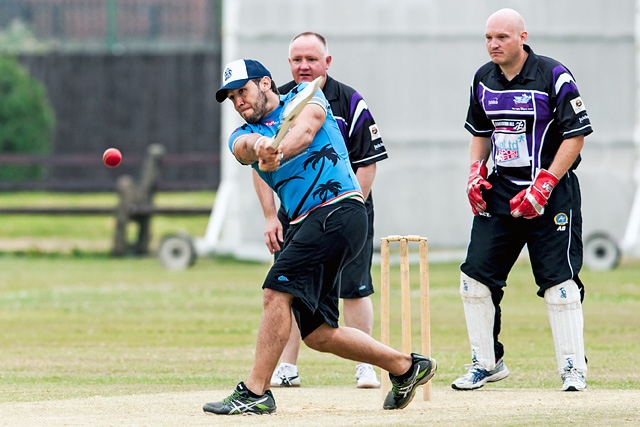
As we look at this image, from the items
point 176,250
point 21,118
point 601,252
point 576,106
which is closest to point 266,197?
point 576,106

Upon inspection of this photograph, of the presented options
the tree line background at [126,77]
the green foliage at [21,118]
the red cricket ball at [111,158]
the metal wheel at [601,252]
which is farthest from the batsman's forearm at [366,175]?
the tree line background at [126,77]

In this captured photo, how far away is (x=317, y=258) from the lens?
660cm

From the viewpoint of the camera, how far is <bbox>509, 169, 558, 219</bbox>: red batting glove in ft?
24.4

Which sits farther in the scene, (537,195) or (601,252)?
(601,252)

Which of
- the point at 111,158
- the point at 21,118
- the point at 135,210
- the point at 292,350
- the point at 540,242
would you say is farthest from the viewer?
the point at 21,118

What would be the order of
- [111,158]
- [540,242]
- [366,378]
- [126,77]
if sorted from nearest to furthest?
[540,242] < [366,378] < [111,158] < [126,77]

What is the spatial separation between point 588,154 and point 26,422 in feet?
42.1

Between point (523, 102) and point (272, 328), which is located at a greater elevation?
point (523, 102)

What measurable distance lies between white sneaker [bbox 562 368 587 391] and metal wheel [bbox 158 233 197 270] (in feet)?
34.4

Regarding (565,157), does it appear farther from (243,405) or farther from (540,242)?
(243,405)

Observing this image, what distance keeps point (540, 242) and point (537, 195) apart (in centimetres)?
36

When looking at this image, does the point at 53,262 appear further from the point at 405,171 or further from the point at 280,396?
the point at 280,396

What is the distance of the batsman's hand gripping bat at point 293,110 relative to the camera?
6340 millimetres

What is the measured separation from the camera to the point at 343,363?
950 centimetres
